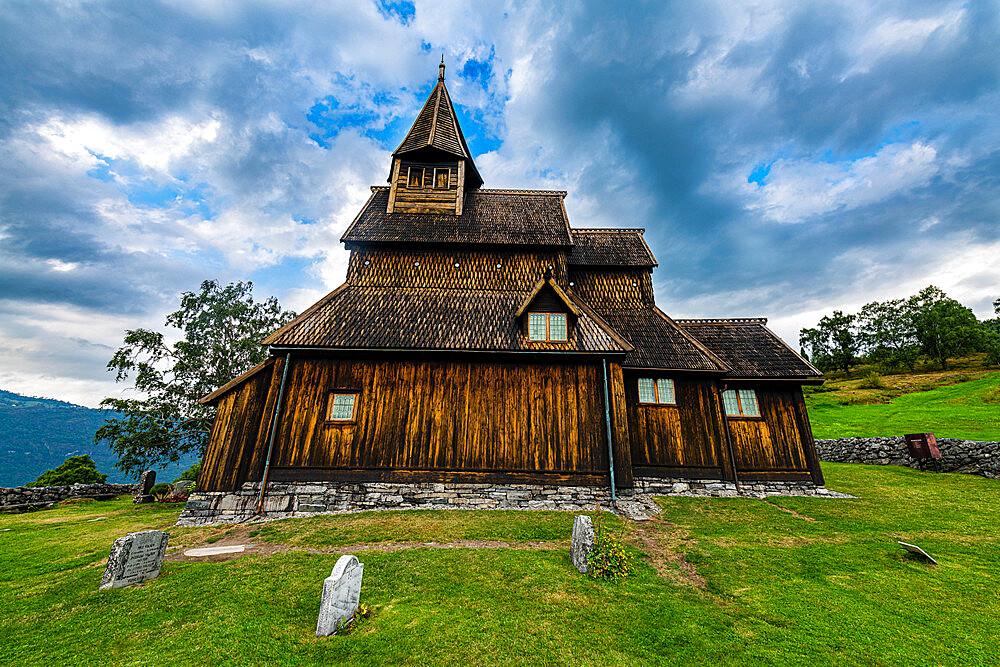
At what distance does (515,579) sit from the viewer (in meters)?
7.19

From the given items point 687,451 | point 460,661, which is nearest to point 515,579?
point 460,661

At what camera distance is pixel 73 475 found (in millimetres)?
21578

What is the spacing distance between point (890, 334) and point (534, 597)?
280ft

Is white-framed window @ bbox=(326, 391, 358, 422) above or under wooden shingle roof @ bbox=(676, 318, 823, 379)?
under

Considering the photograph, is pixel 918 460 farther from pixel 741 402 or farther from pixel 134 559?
pixel 134 559

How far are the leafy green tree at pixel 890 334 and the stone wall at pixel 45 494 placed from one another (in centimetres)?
9055

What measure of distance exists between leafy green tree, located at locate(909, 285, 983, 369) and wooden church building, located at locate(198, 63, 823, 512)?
213ft

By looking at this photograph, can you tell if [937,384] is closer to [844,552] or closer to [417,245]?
[844,552]

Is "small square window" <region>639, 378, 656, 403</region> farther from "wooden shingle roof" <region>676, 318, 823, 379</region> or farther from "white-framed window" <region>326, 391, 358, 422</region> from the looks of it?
"white-framed window" <region>326, 391, 358, 422</region>

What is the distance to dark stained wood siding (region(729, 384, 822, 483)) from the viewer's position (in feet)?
47.1

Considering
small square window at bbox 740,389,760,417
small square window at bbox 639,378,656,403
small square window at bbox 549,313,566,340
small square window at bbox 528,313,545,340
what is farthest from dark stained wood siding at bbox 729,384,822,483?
small square window at bbox 528,313,545,340

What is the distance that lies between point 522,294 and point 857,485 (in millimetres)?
15972

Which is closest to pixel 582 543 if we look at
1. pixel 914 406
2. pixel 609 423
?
pixel 609 423

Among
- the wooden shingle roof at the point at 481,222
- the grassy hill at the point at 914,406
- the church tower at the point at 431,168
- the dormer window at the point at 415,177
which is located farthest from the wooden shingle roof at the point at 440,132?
the grassy hill at the point at 914,406
